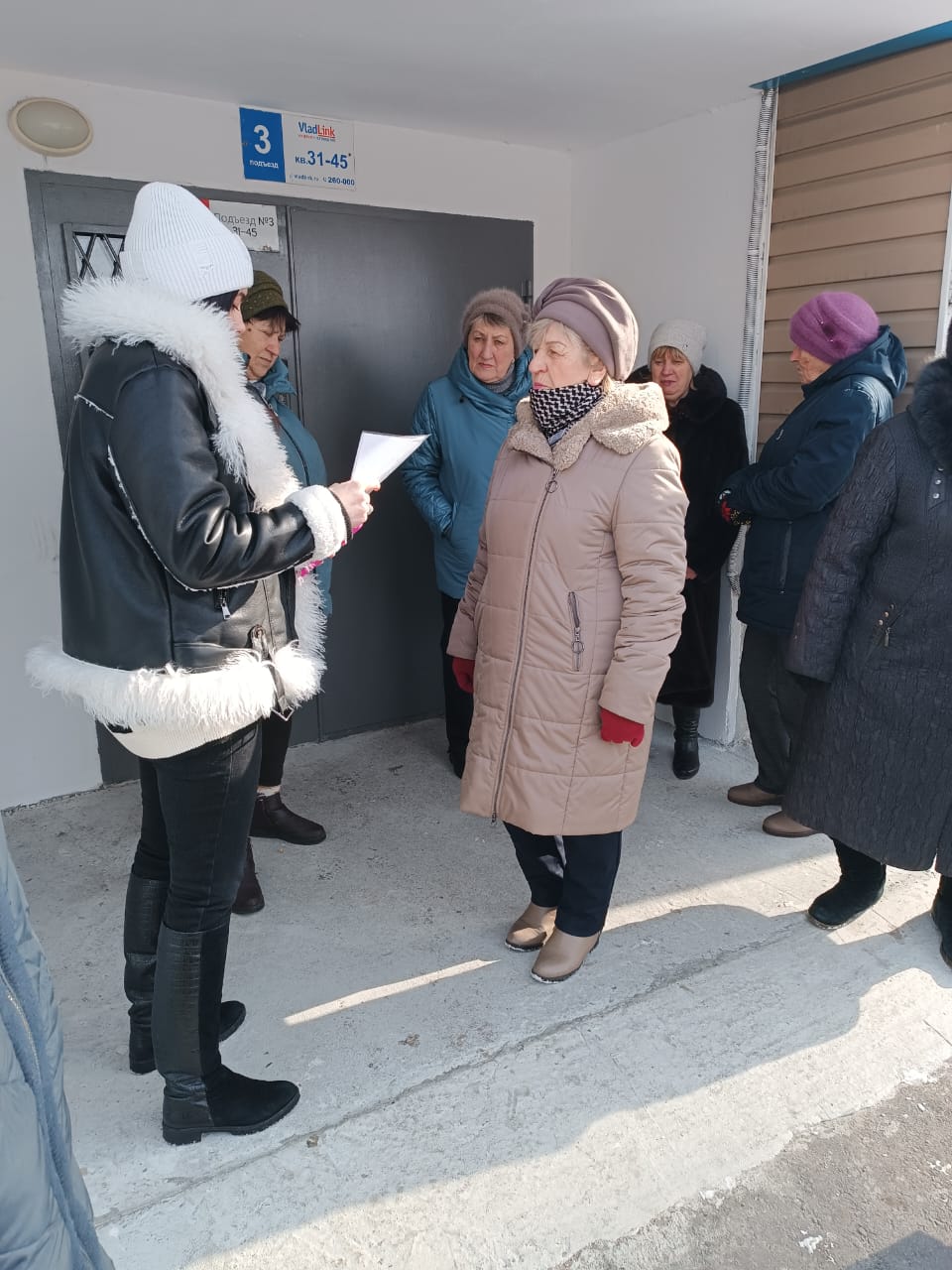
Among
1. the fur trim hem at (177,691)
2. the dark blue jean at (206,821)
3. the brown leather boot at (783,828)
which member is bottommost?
the brown leather boot at (783,828)

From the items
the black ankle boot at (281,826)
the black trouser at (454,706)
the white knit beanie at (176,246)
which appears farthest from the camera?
the black trouser at (454,706)

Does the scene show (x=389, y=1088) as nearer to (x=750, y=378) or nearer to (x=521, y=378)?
(x=521, y=378)

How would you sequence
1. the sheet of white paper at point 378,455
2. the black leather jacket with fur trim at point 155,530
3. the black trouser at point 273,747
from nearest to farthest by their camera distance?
the black leather jacket with fur trim at point 155,530, the sheet of white paper at point 378,455, the black trouser at point 273,747

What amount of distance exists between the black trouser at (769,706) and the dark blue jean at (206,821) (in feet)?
7.30

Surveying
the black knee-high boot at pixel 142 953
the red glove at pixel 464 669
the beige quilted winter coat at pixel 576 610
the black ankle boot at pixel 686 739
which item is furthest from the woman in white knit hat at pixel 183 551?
the black ankle boot at pixel 686 739

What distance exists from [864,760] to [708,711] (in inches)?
65.6

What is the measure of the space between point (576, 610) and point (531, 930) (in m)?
1.05

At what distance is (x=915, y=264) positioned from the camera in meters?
3.24

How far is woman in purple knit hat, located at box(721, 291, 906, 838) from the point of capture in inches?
122

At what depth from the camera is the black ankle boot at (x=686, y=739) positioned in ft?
13.0

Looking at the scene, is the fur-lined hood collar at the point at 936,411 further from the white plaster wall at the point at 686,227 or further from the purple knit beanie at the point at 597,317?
the white plaster wall at the point at 686,227

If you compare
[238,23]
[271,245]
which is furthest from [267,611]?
[271,245]

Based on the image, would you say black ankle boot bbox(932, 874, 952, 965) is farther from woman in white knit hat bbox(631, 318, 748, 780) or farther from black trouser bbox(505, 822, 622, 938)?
woman in white knit hat bbox(631, 318, 748, 780)

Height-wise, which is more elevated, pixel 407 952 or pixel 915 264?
pixel 915 264
